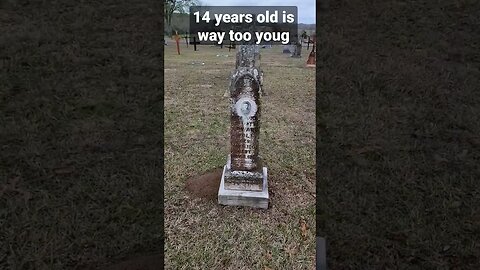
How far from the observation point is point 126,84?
262 inches

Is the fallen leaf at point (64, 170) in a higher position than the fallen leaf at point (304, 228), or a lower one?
higher

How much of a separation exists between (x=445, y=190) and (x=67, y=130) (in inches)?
164

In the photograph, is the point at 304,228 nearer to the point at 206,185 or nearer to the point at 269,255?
the point at 269,255

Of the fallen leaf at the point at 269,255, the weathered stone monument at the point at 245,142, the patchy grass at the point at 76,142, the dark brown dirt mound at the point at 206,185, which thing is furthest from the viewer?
the dark brown dirt mound at the point at 206,185

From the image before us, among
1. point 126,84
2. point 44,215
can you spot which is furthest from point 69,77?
point 44,215

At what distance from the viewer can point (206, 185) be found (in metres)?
3.85

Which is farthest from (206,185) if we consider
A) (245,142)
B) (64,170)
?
(64,170)

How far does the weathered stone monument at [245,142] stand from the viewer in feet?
10.7

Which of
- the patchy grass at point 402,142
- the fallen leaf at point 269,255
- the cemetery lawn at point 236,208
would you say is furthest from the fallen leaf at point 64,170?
the patchy grass at point 402,142

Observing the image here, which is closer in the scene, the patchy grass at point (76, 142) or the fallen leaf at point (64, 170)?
the patchy grass at point (76, 142)

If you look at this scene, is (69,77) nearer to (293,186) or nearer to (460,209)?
(293,186)

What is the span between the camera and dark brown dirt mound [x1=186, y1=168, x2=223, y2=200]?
12.2 feet

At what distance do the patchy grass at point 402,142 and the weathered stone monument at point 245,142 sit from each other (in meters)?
0.61

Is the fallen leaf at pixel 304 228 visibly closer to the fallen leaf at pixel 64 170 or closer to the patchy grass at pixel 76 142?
the patchy grass at pixel 76 142
